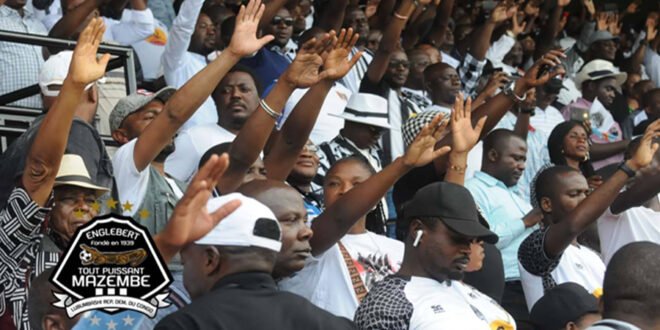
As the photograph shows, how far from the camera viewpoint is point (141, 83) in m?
8.81

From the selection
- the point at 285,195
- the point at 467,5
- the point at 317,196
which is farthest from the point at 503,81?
the point at 467,5

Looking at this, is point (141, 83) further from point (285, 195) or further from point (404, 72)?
point (285, 195)

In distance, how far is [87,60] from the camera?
15.2 feet

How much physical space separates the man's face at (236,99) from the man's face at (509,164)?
1.72 metres

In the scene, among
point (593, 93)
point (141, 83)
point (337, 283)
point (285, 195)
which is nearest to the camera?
point (285, 195)

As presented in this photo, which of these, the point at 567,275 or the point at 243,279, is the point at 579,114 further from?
the point at 243,279

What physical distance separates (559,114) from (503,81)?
10.5 ft

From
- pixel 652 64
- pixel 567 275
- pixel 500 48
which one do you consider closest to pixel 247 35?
pixel 567 275

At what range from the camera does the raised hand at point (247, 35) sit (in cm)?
530

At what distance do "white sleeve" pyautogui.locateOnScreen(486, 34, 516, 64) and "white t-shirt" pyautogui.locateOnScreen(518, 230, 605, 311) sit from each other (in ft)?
20.1

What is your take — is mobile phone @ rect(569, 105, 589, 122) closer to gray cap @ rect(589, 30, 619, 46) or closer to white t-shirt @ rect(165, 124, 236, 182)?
gray cap @ rect(589, 30, 619, 46)

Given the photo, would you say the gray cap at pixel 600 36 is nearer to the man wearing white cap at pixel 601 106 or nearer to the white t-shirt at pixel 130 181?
the man wearing white cap at pixel 601 106

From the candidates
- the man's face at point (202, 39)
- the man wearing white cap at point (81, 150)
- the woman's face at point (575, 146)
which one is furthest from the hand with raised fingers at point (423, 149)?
the man's face at point (202, 39)

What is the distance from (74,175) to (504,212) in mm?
3084
